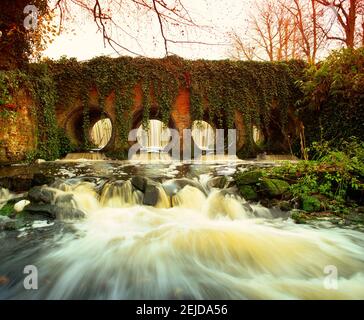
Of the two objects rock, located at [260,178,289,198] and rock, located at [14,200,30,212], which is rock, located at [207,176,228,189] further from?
rock, located at [14,200,30,212]

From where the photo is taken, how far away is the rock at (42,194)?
194 inches

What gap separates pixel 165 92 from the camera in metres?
11.1

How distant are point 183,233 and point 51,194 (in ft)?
8.88

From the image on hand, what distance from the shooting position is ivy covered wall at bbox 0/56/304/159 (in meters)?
10.7

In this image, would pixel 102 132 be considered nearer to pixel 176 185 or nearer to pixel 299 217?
pixel 176 185

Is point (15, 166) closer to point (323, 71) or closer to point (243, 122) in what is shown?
point (243, 122)

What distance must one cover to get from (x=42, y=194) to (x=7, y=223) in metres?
0.89

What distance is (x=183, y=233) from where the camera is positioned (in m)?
4.12

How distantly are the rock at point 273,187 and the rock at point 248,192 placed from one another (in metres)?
0.18

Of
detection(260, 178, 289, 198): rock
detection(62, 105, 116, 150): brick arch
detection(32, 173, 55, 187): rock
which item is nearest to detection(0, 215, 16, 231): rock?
detection(32, 173, 55, 187): rock

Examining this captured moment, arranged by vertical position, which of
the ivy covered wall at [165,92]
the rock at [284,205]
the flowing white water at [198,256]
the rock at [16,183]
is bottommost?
the flowing white water at [198,256]

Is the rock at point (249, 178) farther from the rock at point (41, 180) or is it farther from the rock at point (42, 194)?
the rock at point (41, 180)

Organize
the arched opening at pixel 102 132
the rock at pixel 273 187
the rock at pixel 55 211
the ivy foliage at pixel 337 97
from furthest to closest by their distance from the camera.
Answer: the arched opening at pixel 102 132, the ivy foliage at pixel 337 97, the rock at pixel 273 187, the rock at pixel 55 211

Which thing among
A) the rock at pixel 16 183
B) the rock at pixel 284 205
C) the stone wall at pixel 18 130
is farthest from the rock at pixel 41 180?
the rock at pixel 284 205
